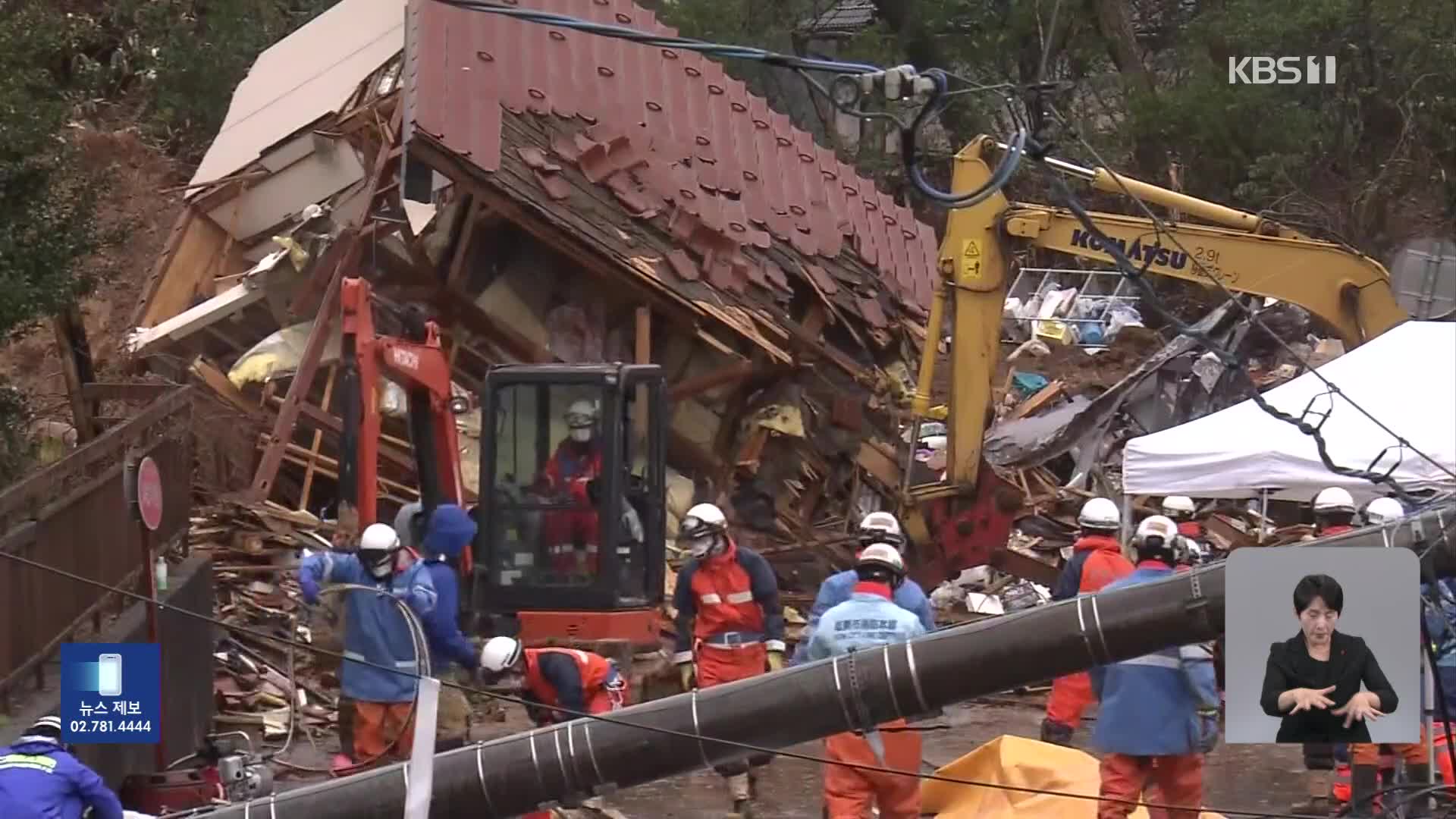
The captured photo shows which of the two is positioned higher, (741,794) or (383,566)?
(383,566)

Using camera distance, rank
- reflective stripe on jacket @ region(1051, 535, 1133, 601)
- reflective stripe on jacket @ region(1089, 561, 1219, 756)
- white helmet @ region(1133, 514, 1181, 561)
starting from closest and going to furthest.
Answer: reflective stripe on jacket @ region(1089, 561, 1219, 756)
white helmet @ region(1133, 514, 1181, 561)
reflective stripe on jacket @ region(1051, 535, 1133, 601)

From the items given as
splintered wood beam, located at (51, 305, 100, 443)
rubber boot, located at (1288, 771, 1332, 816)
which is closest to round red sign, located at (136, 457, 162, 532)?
splintered wood beam, located at (51, 305, 100, 443)

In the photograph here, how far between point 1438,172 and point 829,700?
23477 mm

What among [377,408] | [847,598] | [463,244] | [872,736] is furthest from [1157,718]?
[463,244]

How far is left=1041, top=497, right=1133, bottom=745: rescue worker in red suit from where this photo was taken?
11289mm

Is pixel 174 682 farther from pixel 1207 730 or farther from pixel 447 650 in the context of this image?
pixel 1207 730

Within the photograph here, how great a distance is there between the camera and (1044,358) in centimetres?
2817

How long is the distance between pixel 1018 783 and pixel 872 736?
1404mm

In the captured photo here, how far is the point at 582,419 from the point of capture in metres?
13.3

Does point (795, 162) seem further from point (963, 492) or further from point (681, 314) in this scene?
point (963, 492)

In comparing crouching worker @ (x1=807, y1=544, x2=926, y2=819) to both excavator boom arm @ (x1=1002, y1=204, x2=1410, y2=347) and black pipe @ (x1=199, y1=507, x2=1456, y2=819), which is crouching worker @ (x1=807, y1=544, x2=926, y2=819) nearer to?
black pipe @ (x1=199, y1=507, x2=1456, y2=819)

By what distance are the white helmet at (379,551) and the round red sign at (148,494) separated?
1.49 m

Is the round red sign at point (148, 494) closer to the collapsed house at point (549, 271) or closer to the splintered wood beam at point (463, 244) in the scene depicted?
the collapsed house at point (549, 271)

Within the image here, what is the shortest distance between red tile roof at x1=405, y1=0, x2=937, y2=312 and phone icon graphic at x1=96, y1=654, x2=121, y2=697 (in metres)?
9.35
